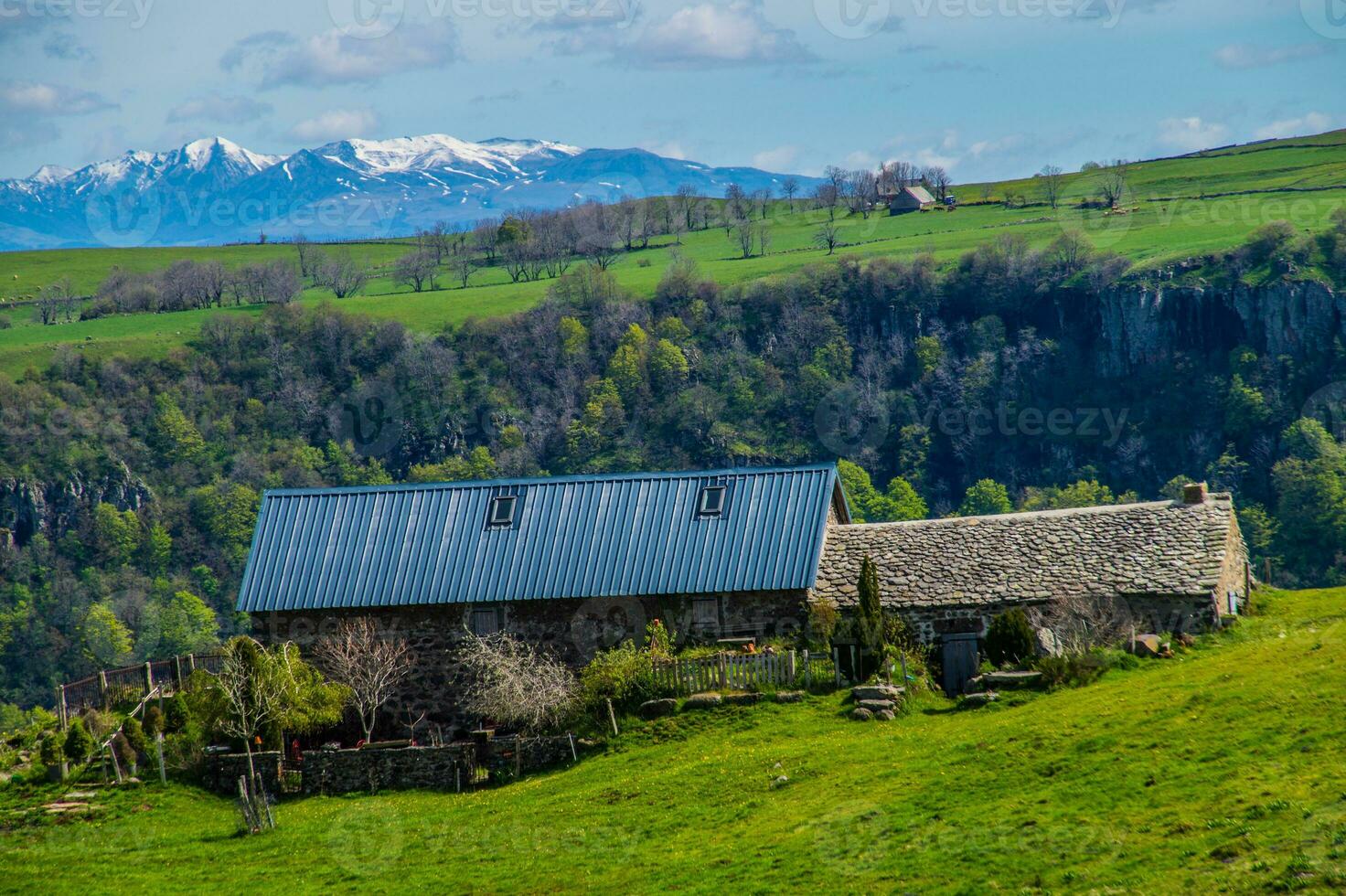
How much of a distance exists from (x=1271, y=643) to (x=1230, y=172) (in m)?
180

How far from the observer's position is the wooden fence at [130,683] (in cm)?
4212

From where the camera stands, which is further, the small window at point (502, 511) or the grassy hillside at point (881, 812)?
the small window at point (502, 511)

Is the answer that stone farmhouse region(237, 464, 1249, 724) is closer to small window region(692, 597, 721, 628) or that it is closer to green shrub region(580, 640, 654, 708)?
small window region(692, 597, 721, 628)

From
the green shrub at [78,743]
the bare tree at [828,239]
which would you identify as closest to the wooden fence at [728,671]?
the green shrub at [78,743]

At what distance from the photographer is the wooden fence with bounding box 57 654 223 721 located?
42125mm

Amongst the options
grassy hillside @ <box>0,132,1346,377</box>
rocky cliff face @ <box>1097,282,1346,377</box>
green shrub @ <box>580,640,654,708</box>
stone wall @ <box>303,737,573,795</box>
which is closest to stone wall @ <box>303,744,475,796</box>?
stone wall @ <box>303,737,573,795</box>

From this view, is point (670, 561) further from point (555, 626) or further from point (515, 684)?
point (515, 684)

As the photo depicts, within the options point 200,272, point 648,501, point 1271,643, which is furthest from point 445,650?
point 200,272

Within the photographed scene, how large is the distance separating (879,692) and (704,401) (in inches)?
4835

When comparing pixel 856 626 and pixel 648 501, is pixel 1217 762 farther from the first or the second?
pixel 648 501

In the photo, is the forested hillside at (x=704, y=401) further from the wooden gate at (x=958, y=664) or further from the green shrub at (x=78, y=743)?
the wooden gate at (x=958, y=664)

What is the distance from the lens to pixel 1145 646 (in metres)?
33.8

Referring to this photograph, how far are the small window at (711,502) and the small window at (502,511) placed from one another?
5.26 meters

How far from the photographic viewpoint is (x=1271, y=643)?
32.9m
